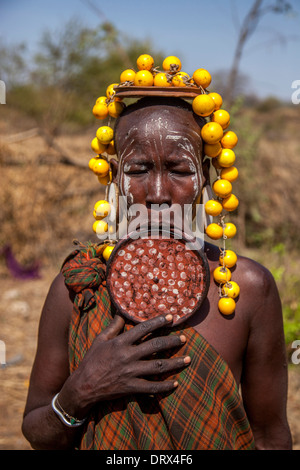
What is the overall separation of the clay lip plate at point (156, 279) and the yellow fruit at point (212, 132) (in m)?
0.42

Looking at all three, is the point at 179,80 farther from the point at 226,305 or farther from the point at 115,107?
the point at 226,305

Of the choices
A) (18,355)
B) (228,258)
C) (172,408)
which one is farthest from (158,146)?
(18,355)

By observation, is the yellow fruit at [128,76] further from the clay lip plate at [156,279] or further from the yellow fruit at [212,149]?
the clay lip plate at [156,279]

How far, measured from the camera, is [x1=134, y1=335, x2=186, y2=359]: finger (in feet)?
4.82

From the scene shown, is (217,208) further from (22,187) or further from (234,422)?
(22,187)

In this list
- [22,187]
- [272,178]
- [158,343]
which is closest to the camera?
[158,343]

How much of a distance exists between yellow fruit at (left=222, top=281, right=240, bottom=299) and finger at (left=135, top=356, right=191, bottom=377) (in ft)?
1.09

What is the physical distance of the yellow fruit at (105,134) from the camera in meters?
1.77

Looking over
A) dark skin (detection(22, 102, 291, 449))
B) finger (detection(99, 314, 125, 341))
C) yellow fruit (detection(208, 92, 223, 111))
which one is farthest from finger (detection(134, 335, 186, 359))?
yellow fruit (detection(208, 92, 223, 111))

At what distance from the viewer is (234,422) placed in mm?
1661

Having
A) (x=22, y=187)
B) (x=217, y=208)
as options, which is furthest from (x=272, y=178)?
(x=217, y=208)

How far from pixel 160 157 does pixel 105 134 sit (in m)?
0.30

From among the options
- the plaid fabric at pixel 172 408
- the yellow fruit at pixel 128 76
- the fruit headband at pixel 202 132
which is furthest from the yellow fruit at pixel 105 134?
the plaid fabric at pixel 172 408

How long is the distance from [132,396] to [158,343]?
0.76ft
